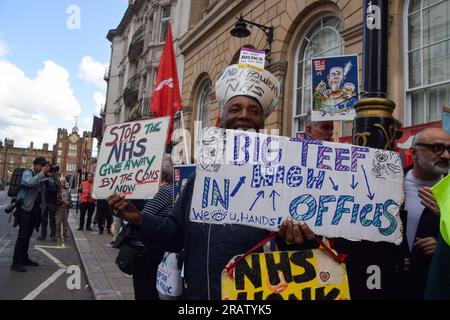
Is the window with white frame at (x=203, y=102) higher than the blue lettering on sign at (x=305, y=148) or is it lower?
higher

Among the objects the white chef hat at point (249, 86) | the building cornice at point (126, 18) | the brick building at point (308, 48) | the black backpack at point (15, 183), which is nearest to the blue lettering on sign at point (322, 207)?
the white chef hat at point (249, 86)

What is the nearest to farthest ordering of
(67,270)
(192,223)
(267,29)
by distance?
(192,223) < (67,270) < (267,29)

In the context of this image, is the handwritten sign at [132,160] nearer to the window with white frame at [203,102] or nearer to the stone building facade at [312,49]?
the stone building facade at [312,49]

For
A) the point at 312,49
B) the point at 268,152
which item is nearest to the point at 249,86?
the point at 268,152

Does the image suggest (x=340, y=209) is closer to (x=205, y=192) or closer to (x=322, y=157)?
(x=322, y=157)

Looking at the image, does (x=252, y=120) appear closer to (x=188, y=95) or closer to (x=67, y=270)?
(x=67, y=270)

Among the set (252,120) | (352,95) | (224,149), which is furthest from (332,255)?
(352,95)

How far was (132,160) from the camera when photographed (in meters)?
2.21

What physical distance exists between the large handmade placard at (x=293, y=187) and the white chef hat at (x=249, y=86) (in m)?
0.73

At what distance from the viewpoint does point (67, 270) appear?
24.4ft

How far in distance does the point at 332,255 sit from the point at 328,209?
218 mm

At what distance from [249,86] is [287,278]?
1314mm

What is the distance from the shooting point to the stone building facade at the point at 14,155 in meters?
117

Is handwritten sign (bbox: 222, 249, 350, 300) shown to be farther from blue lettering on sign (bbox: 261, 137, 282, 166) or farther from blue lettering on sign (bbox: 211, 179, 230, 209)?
blue lettering on sign (bbox: 261, 137, 282, 166)
